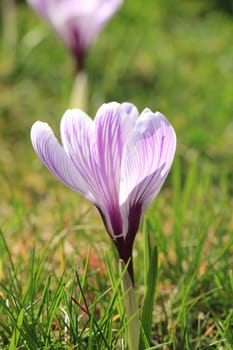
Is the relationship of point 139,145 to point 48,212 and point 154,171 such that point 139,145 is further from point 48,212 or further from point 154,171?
point 48,212

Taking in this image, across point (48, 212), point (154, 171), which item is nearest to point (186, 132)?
point (48, 212)

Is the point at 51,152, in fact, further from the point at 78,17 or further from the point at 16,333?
the point at 78,17

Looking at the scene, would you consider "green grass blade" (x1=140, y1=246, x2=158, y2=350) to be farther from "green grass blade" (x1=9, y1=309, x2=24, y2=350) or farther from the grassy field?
"green grass blade" (x1=9, y1=309, x2=24, y2=350)

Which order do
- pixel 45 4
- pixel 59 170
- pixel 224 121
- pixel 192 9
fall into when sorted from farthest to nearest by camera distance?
pixel 192 9
pixel 224 121
pixel 45 4
pixel 59 170

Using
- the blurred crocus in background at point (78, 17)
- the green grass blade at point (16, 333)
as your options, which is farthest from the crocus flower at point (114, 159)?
the blurred crocus in background at point (78, 17)

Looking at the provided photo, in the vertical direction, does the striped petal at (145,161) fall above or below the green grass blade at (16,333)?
above

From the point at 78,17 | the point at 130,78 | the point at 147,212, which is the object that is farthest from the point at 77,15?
the point at 147,212

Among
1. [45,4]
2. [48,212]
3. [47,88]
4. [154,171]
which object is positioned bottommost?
[48,212]

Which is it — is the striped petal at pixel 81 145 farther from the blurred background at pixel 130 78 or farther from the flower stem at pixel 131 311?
the blurred background at pixel 130 78
